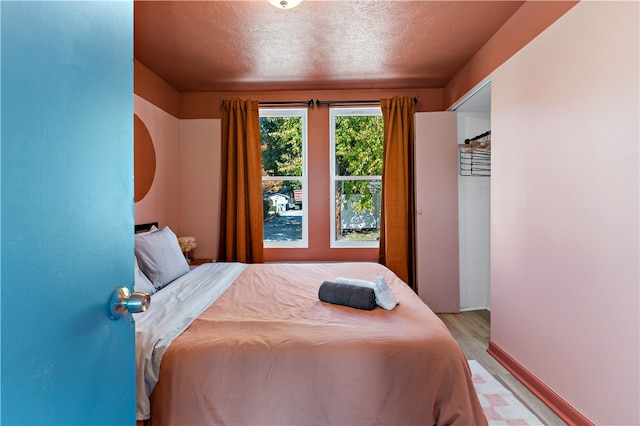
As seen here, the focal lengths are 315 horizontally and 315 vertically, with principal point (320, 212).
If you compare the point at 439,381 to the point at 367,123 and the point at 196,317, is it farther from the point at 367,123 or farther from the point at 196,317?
the point at 367,123

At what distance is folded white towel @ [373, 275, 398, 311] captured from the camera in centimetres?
180

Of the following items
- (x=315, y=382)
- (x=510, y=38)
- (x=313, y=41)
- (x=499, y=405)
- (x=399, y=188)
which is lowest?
(x=499, y=405)

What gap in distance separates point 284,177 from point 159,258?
1.94 metres

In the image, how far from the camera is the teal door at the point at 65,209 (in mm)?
499

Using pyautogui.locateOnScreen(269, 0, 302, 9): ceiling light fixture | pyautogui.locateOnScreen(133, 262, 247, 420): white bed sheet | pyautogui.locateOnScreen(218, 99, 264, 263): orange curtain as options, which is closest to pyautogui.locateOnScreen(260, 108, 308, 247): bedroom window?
pyautogui.locateOnScreen(218, 99, 264, 263): orange curtain

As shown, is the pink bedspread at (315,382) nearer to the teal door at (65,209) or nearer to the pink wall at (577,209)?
the teal door at (65,209)

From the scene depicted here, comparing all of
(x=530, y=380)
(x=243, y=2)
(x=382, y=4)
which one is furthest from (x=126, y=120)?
(x=530, y=380)

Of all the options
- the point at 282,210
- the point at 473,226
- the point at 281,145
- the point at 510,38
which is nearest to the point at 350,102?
the point at 281,145

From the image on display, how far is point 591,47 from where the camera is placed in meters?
1.63

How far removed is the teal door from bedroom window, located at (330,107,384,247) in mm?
3213

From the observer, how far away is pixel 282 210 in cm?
401

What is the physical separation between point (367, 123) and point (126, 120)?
135 inches

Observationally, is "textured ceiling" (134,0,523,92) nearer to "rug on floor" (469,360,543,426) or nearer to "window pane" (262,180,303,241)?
"window pane" (262,180,303,241)

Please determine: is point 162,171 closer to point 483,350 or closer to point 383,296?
point 383,296
